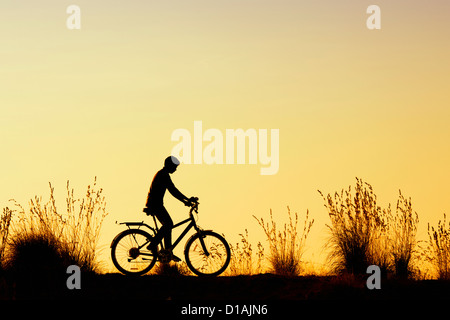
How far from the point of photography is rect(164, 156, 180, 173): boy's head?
42.0ft

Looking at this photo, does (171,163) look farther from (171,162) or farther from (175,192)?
(175,192)

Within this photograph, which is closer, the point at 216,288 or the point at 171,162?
the point at 216,288

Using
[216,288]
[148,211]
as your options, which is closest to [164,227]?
[148,211]

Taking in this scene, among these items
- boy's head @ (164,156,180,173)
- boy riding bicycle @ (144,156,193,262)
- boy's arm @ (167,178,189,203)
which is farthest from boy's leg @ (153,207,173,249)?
boy's head @ (164,156,180,173)

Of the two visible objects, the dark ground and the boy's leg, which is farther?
the boy's leg

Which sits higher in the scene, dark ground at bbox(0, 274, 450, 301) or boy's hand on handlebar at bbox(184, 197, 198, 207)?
boy's hand on handlebar at bbox(184, 197, 198, 207)

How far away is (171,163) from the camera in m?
12.8

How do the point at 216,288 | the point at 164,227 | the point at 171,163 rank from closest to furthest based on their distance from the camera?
the point at 216,288, the point at 171,163, the point at 164,227

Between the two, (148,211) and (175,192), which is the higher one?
(175,192)

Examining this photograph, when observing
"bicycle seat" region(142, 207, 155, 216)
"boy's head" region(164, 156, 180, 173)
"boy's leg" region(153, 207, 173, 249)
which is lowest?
"boy's leg" region(153, 207, 173, 249)

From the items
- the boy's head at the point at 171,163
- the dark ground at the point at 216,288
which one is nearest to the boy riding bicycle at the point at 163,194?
the boy's head at the point at 171,163

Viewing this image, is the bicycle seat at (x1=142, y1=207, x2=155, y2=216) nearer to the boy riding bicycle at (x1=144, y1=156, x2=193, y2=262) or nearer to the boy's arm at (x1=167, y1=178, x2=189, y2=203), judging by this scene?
the boy riding bicycle at (x1=144, y1=156, x2=193, y2=262)

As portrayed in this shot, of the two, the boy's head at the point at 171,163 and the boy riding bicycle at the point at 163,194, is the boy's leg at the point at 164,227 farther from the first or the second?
the boy's head at the point at 171,163
